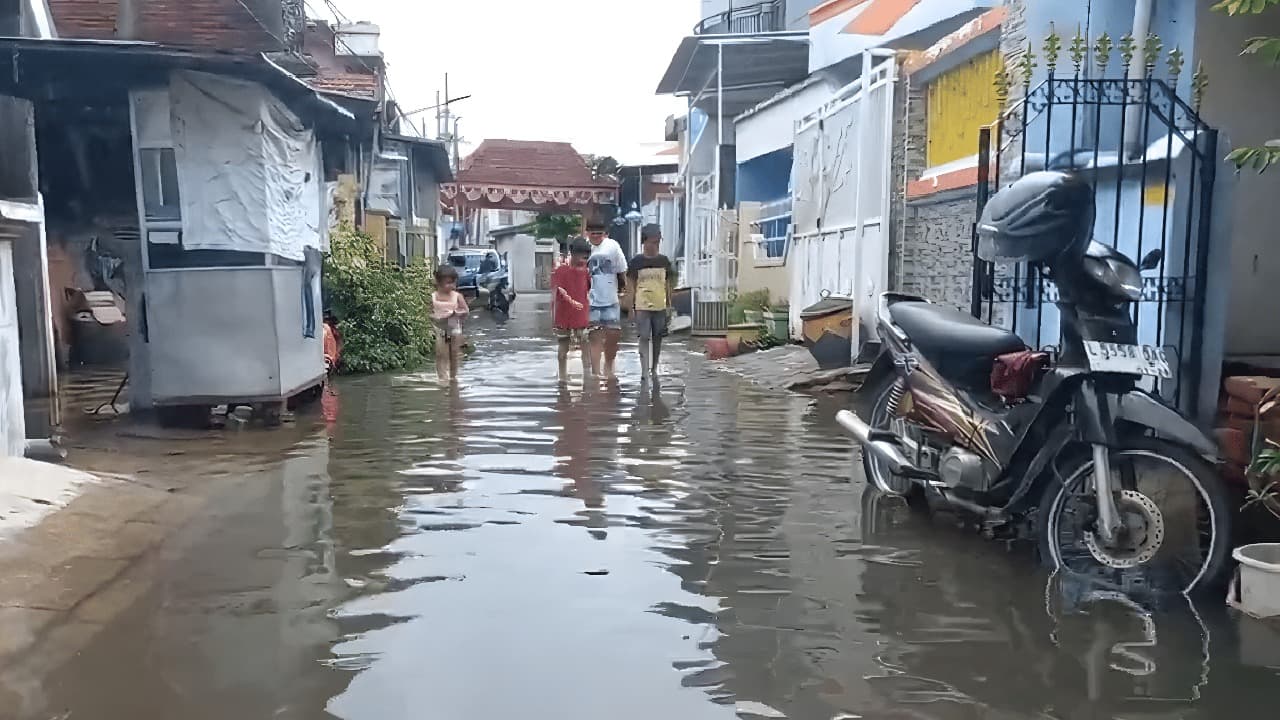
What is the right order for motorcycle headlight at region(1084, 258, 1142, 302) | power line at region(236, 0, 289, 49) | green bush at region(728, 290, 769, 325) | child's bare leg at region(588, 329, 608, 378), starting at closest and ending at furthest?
motorcycle headlight at region(1084, 258, 1142, 302) → power line at region(236, 0, 289, 49) → child's bare leg at region(588, 329, 608, 378) → green bush at region(728, 290, 769, 325)

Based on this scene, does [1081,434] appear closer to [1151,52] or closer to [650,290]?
[1151,52]

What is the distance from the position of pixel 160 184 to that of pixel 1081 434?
717 cm

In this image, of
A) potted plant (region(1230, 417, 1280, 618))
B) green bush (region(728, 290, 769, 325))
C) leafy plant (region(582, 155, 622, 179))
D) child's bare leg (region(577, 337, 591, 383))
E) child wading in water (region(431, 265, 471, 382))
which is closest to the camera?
potted plant (region(1230, 417, 1280, 618))

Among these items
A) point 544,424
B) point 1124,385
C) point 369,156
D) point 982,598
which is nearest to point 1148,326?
point 1124,385

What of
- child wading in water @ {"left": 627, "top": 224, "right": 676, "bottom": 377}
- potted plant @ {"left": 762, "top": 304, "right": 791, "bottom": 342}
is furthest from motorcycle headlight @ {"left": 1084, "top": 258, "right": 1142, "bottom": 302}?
potted plant @ {"left": 762, "top": 304, "right": 791, "bottom": 342}

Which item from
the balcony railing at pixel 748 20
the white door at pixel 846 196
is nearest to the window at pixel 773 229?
the white door at pixel 846 196

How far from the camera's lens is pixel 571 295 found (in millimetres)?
11812

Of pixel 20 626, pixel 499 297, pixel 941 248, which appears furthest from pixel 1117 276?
pixel 499 297

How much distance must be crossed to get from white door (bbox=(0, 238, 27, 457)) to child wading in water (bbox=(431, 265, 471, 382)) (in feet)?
17.1

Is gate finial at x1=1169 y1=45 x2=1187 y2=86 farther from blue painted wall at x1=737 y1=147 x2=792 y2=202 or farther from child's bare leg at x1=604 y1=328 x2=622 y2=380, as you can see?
blue painted wall at x1=737 y1=147 x2=792 y2=202

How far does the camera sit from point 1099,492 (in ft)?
14.2

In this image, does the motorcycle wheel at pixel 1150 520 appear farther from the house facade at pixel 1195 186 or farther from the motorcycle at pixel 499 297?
the motorcycle at pixel 499 297

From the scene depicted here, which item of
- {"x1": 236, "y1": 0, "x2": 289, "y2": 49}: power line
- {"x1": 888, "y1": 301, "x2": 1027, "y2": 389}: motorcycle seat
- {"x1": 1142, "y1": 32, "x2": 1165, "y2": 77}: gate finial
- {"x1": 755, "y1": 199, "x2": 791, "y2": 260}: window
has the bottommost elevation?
{"x1": 888, "y1": 301, "x2": 1027, "y2": 389}: motorcycle seat

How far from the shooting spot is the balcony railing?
2741cm
